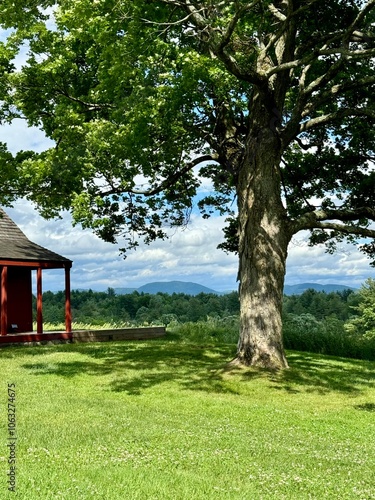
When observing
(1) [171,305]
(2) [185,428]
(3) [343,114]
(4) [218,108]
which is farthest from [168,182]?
(1) [171,305]

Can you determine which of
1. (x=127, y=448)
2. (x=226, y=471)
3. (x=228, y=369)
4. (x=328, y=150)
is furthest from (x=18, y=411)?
(x=328, y=150)

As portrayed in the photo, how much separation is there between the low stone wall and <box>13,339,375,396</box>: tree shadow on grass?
5227 mm

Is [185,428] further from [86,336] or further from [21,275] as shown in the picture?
[21,275]

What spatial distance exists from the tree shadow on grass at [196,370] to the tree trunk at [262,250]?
79cm

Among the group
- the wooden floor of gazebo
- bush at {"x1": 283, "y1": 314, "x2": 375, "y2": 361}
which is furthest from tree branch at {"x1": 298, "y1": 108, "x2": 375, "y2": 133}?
the wooden floor of gazebo

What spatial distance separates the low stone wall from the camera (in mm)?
26266

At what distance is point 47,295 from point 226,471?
53.9 meters

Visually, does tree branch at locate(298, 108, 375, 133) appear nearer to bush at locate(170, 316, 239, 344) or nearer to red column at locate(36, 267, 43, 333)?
bush at locate(170, 316, 239, 344)

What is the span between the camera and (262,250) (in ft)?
52.8

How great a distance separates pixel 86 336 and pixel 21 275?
4552 millimetres

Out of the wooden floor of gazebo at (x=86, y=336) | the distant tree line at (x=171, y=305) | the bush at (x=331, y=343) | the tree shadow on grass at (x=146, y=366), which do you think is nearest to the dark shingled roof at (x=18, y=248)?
the wooden floor of gazebo at (x=86, y=336)

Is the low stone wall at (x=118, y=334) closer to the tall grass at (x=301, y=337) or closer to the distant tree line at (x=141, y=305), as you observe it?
the tall grass at (x=301, y=337)

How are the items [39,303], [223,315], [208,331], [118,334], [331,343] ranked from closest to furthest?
[39,303]
[331,343]
[118,334]
[208,331]
[223,315]

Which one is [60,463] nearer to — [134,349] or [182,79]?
[182,79]
